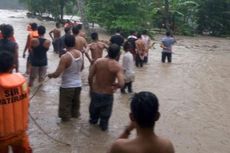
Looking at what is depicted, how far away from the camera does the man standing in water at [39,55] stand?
33.1 feet

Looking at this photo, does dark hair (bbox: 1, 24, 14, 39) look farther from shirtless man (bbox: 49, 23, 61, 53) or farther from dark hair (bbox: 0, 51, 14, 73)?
shirtless man (bbox: 49, 23, 61, 53)

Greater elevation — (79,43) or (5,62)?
(5,62)

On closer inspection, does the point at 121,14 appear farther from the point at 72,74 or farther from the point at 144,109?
the point at 144,109

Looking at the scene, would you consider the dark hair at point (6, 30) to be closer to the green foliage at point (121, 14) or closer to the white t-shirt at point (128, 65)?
the white t-shirt at point (128, 65)

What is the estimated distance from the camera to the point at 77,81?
7570 millimetres

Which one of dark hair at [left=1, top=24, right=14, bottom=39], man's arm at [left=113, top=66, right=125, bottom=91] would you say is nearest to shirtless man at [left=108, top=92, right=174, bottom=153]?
man's arm at [left=113, top=66, right=125, bottom=91]

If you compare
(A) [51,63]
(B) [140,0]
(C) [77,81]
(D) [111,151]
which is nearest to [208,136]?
(C) [77,81]

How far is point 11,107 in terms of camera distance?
431 centimetres

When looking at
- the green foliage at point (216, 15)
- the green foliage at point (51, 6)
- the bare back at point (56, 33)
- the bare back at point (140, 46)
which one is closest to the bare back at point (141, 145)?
the bare back at point (140, 46)

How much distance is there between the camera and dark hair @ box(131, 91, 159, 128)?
3068mm

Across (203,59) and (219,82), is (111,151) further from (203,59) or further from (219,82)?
(203,59)

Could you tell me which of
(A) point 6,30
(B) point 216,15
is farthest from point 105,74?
(B) point 216,15

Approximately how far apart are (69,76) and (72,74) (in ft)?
0.20

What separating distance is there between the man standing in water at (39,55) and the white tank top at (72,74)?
2711 mm
